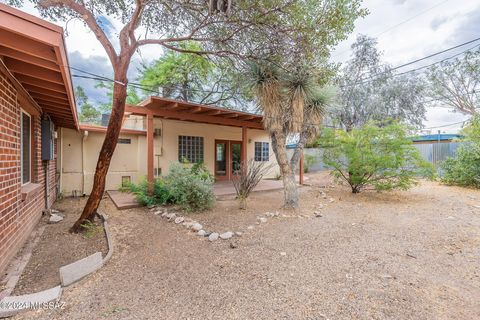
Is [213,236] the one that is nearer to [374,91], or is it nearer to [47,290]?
[47,290]

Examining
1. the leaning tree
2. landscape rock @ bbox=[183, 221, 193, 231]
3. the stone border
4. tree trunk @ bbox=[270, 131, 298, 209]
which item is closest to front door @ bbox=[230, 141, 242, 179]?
tree trunk @ bbox=[270, 131, 298, 209]

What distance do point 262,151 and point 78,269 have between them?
10.5 metres

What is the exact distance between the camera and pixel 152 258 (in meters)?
3.35

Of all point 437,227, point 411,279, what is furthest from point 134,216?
point 437,227

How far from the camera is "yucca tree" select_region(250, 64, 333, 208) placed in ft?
19.4

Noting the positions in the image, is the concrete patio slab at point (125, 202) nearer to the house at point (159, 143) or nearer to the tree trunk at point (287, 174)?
the house at point (159, 143)

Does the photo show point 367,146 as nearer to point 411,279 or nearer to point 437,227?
point 437,227

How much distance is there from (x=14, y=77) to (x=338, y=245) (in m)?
5.45


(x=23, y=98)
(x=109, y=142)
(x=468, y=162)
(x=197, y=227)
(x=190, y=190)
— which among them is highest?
(x=23, y=98)

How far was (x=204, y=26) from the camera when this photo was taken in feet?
17.6

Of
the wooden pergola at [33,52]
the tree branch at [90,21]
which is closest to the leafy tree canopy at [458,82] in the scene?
the tree branch at [90,21]

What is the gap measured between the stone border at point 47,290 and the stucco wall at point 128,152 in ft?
16.4

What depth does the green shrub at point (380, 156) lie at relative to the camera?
22.8 feet

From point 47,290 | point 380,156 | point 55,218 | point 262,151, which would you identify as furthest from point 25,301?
point 262,151
